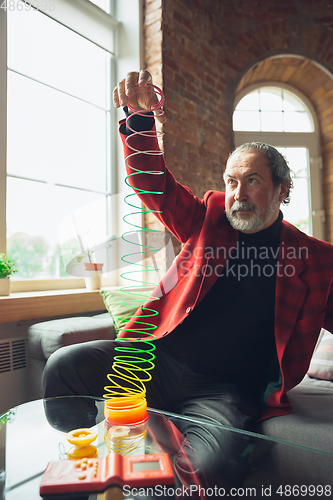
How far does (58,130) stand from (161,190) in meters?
1.66

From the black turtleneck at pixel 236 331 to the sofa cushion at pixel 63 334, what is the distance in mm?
607

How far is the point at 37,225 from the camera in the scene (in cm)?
277

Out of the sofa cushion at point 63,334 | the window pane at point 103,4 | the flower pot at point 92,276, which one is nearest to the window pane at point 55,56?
the window pane at point 103,4

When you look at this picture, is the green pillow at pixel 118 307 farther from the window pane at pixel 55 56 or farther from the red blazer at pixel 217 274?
the window pane at pixel 55 56

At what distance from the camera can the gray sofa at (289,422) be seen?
0.81 metres

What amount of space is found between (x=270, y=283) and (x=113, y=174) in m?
2.22

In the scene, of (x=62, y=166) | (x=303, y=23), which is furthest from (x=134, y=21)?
(x=303, y=23)

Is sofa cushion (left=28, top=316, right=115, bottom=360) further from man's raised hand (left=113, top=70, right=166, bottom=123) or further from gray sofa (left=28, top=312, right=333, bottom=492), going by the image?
man's raised hand (left=113, top=70, right=166, bottom=123)

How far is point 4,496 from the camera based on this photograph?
28.8 inches

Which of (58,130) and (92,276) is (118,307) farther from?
(58,130)

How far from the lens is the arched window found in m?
4.35

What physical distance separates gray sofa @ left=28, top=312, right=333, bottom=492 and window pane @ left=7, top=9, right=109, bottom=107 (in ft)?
6.26

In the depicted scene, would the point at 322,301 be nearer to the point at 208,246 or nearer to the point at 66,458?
the point at 208,246

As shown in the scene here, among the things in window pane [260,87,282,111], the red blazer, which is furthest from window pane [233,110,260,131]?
the red blazer
